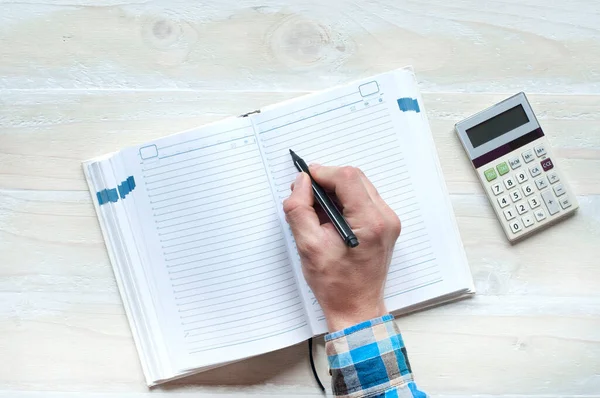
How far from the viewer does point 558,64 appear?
2.66 feet

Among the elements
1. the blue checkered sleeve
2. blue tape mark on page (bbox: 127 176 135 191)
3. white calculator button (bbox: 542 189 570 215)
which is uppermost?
blue tape mark on page (bbox: 127 176 135 191)

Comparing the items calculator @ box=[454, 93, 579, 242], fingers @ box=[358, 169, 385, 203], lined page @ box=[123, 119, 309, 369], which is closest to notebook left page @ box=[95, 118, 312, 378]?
lined page @ box=[123, 119, 309, 369]

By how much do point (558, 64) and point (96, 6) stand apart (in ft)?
1.83

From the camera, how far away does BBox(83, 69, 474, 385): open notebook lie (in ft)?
2.53

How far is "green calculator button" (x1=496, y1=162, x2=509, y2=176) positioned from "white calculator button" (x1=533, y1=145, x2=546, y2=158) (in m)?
0.04

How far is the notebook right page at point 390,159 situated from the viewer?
2.53ft

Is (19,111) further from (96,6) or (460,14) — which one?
(460,14)

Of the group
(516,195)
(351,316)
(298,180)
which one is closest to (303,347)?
(351,316)

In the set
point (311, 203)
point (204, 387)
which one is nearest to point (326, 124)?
point (311, 203)

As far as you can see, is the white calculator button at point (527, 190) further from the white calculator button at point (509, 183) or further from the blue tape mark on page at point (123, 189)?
the blue tape mark on page at point (123, 189)

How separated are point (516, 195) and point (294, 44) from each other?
319mm

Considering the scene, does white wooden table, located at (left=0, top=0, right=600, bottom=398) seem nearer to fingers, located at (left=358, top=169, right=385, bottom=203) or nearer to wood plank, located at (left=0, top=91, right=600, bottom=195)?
wood plank, located at (left=0, top=91, right=600, bottom=195)

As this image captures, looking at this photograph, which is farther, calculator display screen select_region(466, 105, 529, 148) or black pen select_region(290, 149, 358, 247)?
calculator display screen select_region(466, 105, 529, 148)

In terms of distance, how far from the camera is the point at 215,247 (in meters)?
0.77
